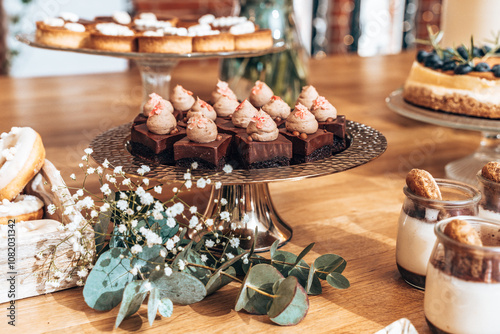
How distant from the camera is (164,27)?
1602 millimetres

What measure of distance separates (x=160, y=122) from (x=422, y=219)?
44 centimetres

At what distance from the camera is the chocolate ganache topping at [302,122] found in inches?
37.5

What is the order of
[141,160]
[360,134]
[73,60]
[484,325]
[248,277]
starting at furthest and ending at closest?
[73,60] < [360,134] < [141,160] < [248,277] < [484,325]

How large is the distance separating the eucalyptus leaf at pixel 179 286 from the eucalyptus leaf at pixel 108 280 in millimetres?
42

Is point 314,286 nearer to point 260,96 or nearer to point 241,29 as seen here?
point 260,96

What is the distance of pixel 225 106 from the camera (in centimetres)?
107

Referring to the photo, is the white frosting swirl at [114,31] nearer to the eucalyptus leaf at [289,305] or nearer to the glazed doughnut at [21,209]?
the glazed doughnut at [21,209]

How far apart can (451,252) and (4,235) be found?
23.0 inches

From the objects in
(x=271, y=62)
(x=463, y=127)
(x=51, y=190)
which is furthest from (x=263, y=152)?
(x=271, y=62)

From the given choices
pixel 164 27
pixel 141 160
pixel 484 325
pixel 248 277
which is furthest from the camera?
pixel 164 27

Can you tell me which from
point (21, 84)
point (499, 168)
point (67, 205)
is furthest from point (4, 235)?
point (21, 84)

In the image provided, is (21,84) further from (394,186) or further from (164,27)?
(394,186)

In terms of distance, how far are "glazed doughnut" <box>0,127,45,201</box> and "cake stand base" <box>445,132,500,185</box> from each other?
37.0 inches

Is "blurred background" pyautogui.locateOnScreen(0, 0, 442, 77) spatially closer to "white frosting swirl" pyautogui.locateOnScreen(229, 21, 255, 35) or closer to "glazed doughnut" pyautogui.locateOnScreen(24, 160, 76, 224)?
"white frosting swirl" pyautogui.locateOnScreen(229, 21, 255, 35)
